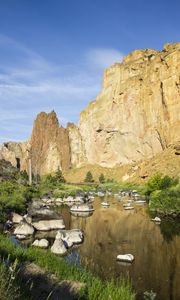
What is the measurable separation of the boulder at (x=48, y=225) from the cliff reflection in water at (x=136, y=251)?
87.8 inches

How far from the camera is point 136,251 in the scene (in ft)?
76.8

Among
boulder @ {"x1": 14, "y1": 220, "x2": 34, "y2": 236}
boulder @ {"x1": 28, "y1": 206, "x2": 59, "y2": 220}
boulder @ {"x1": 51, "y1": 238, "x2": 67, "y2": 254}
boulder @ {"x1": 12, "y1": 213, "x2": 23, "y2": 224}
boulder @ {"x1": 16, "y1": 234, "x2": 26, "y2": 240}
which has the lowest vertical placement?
boulder @ {"x1": 51, "y1": 238, "x2": 67, "y2": 254}

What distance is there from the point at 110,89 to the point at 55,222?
5666 inches

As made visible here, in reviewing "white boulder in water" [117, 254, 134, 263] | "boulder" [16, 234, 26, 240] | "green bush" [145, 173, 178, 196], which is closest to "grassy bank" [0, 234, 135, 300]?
"white boulder in water" [117, 254, 134, 263]

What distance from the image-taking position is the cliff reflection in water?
1732 centimetres

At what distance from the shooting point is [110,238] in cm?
2806

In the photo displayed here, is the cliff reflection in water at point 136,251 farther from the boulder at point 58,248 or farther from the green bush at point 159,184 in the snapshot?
the green bush at point 159,184

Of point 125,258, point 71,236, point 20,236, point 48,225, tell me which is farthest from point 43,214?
point 125,258

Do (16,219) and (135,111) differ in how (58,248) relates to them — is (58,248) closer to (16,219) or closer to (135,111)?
(16,219)

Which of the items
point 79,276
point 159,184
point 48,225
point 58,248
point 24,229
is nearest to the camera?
point 79,276

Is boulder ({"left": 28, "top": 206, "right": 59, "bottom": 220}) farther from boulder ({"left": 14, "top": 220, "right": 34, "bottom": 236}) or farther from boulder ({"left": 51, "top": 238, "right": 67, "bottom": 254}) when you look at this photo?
boulder ({"left": 51, "top": 238, "right": 67, "bottom": 254})

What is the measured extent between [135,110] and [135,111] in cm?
55

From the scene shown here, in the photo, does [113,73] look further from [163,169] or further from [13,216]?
[13,216]

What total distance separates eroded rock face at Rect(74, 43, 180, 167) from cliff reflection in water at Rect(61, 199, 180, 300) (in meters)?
103
